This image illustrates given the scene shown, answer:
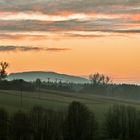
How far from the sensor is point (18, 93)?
13325cm

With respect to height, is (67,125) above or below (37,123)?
below

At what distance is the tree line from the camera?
75.9 m

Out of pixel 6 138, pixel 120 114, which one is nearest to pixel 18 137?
pixel 6 138

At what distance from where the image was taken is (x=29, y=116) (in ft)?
260

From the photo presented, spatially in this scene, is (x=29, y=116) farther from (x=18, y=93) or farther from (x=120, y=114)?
(x=18, y=93)

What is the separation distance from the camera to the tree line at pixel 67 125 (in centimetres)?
7588

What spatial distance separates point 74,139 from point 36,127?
6.09 m

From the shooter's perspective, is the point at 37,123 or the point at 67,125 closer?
the point at 37,123

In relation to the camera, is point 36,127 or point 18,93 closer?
point 36,127

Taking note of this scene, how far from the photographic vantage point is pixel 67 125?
81500mm

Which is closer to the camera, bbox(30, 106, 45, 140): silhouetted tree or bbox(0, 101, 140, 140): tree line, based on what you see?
bbox(0, 101, 140, 140): tree line

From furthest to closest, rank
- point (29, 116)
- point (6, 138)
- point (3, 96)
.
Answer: point (3, 96) < point (29, 116) < point (6, 138)

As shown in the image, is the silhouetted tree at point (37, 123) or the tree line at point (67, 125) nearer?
the tree line at point (67, 125)

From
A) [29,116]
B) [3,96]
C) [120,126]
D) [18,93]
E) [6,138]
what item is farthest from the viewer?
[18,93]
